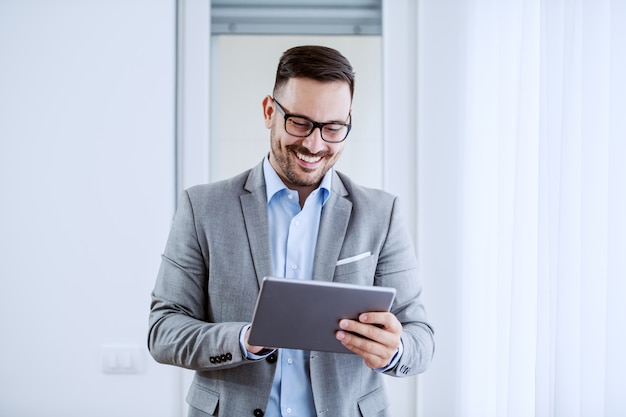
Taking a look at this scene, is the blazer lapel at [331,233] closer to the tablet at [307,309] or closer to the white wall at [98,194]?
the tablet at [307,309]

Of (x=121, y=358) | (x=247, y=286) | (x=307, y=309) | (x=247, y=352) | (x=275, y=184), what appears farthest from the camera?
(x=121, y=358)

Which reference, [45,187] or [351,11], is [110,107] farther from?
[351,11]

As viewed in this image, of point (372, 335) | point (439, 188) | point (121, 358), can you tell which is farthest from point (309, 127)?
point (121, 358)

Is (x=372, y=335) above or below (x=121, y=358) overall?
above

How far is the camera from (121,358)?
2154 millimetres

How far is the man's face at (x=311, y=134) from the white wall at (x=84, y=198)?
83 centimetres

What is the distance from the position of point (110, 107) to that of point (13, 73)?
40cm

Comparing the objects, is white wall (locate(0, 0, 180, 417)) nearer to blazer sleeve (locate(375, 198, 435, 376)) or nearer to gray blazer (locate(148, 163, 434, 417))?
gray blazer (locate(148, 163, 434, 417))

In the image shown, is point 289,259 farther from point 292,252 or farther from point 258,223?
point 258,223

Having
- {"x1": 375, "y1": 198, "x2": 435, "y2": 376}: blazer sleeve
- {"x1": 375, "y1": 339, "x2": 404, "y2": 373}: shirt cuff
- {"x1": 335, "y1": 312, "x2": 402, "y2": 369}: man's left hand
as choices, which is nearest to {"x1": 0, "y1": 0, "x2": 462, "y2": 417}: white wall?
{"x1": 375, "y1": 198, "x2": 435, "y2": 376}: blazer sleeve

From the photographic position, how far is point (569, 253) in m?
1.32

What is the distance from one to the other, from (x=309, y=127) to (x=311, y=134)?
Answer: 21 mm

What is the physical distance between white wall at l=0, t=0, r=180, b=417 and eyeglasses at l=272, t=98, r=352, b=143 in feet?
2.85

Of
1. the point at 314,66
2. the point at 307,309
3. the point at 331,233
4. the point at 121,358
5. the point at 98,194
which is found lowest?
the point at 121,358
